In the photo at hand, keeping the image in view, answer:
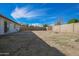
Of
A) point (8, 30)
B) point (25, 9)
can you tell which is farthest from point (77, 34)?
point (8, 30)

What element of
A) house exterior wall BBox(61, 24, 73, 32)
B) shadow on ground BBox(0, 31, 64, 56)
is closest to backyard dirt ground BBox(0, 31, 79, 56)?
shadow on ground BBox(0, 31, 64, 56)

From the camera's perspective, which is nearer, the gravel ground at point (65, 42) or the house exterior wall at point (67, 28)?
the gravel ground at point (65, 42)

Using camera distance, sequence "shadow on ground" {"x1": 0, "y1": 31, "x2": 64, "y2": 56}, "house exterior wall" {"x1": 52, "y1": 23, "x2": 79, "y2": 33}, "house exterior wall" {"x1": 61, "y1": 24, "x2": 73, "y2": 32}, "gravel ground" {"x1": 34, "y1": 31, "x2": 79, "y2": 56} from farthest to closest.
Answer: "house exterior wall" {"x1": 61, "y1": 24, "x2": 73, "y2": 32} → "house exterior wall" {"x1": 52, "y1": 23, "x2": 79, "y2": 33} → "gravel ground" {"x1": 34, "y1": 31, "x2": 79, "y2": 56} → "shadow on ground" {"x1": 0, "y1": 31, "x2": 64, "y2": 56}

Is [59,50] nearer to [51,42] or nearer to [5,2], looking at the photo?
[51,42]

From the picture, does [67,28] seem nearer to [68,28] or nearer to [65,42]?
[68,28]

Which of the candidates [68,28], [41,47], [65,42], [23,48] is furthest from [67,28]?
[23,48]

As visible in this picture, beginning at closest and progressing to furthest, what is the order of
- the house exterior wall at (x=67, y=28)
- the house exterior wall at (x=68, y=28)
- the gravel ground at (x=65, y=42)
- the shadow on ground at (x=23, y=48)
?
→ the shadow on ground at (x=23, y=48) < the gravel ground at (x=65, y=42) < the house exterior wall at (x=68, y=28) < the house exterior wall at (x=67, y=28)

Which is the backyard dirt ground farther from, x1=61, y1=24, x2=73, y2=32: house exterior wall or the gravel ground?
x1=61, y1=24, x2=73, y2=32: house exterior wall

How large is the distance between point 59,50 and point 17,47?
1690mm

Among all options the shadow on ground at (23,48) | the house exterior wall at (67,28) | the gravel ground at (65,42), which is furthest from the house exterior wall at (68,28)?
the shadow on ground at (23,48)

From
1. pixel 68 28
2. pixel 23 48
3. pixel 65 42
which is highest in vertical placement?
pixel 68 28

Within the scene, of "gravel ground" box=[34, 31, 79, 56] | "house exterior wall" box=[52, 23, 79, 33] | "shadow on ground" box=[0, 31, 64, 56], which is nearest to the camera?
"shadow on ground" box=[0, 31, 64, 56]

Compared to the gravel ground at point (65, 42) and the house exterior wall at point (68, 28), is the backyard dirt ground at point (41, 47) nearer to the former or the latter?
the gravel ground at point (65, 42)

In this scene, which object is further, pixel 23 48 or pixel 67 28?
pixel 67 28
